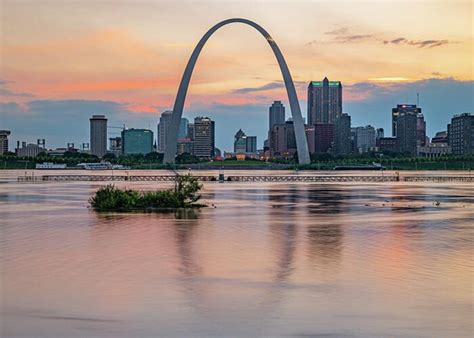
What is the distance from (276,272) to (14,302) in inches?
226

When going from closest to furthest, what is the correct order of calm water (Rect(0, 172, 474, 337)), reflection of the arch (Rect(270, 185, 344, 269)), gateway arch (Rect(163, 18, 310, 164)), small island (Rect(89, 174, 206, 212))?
calm water (Rect(0, 172, 474, 337))
reflection of the arch (Rect(270, 185, 344, 269))
small island (Rect(89, 174, 206, 212))
gateway arch (Rect(163, 18, 310, 164))

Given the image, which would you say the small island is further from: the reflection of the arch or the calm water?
the calm water

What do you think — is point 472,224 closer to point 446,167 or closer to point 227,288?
point 227,288

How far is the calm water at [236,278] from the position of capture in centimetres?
1016

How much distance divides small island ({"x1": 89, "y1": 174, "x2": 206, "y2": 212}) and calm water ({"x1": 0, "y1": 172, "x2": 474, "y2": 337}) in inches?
228

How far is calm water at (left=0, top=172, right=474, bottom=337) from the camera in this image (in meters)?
10.2

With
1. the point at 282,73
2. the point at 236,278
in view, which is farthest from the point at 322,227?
the point at 282,73

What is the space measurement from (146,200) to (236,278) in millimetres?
20035

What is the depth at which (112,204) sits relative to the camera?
32500 millimetres

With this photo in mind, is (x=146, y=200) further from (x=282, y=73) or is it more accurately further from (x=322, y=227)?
(x=282, y=73)

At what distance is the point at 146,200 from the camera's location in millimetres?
33469

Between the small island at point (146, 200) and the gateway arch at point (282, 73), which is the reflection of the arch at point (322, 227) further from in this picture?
the gateway arch at point (282, 73)

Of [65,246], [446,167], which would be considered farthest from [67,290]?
[446,167]

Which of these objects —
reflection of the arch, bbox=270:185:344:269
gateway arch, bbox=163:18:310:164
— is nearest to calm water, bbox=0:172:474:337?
reflection of the arch, bbox=270:185:344:269
